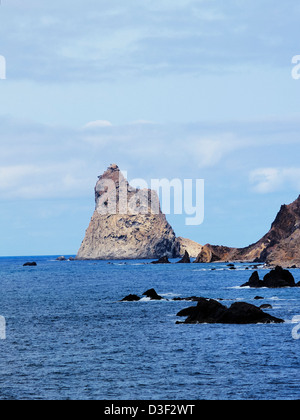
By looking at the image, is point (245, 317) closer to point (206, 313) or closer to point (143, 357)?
point (206, 313)

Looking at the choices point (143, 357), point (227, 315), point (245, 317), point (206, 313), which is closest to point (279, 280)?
point (206, 313)

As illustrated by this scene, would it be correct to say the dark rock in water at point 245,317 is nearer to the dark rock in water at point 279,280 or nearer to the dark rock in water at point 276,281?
the dark rock in water at point 279,280

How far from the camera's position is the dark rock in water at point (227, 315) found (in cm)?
6047

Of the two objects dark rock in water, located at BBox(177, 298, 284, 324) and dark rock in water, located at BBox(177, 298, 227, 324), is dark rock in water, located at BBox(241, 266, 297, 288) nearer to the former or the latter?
dark rock in water, located at BBox(177, 298, 227, 324)

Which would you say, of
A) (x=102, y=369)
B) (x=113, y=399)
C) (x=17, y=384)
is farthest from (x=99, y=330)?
(x=113, y=399)

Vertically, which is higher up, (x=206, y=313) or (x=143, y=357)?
(x=206, y=313)

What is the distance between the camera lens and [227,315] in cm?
Result: 6094

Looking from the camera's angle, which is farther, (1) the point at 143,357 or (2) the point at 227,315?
(2) the point at 227,315

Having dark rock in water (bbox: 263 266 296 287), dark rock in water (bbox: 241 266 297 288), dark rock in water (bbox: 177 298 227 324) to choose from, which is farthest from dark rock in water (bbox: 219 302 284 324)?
dark rock in water (bbox: 241 266 297 288)

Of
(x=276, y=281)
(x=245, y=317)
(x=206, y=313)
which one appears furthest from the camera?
(x=276, y=281)

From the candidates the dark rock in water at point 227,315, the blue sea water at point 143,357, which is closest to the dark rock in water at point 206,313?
the dark rock in water at point 227,315

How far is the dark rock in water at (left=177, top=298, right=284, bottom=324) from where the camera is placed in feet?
198
